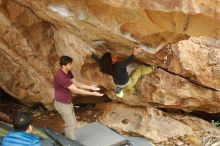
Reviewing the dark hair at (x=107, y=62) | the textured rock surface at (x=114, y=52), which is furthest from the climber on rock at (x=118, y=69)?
the textured rock surface at (x=114, y=52)

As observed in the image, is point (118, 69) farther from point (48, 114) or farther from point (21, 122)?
point (21, 122)

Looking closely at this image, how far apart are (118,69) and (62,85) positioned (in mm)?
1359

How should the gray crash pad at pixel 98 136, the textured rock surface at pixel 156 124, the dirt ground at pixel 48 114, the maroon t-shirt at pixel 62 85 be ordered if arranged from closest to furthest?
the gray crash pad at pixel 98 136 < the maroon t-shirt at pixel 62 85 < the textured rock surface at pixel 156 124 < the dirt ground at pixel 48 114

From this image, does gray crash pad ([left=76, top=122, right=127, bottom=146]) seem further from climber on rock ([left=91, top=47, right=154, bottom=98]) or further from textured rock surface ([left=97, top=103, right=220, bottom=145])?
textured rock surface ([left=97, top=103, right=220, bottom=145])

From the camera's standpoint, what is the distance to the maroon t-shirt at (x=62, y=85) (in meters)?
7.62

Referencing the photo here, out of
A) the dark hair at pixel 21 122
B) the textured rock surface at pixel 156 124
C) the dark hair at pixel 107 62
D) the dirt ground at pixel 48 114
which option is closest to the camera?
the dark hair at pixel 21 122

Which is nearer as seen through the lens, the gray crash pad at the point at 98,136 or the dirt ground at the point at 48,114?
the gray crash pad at the point at 98,136

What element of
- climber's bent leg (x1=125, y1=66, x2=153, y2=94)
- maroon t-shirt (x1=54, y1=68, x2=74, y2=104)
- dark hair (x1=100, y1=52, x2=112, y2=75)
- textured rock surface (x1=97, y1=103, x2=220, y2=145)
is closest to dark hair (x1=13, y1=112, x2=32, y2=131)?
maroon t-shirt (x1=54, y1=68, x2=74, y2=104)

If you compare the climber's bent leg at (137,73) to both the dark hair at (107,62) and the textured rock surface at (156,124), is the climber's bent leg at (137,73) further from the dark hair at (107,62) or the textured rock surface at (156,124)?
the textured rock surface at (156,124)

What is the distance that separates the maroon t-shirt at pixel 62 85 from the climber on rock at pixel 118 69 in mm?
1027

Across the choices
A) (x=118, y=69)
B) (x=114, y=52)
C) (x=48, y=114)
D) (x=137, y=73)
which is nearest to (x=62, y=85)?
(x=118, y=69)

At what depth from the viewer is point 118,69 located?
28.3 feet

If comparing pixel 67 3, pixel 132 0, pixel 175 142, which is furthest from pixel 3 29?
pixel 175 142

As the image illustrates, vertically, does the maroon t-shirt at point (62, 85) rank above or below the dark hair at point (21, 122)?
above
